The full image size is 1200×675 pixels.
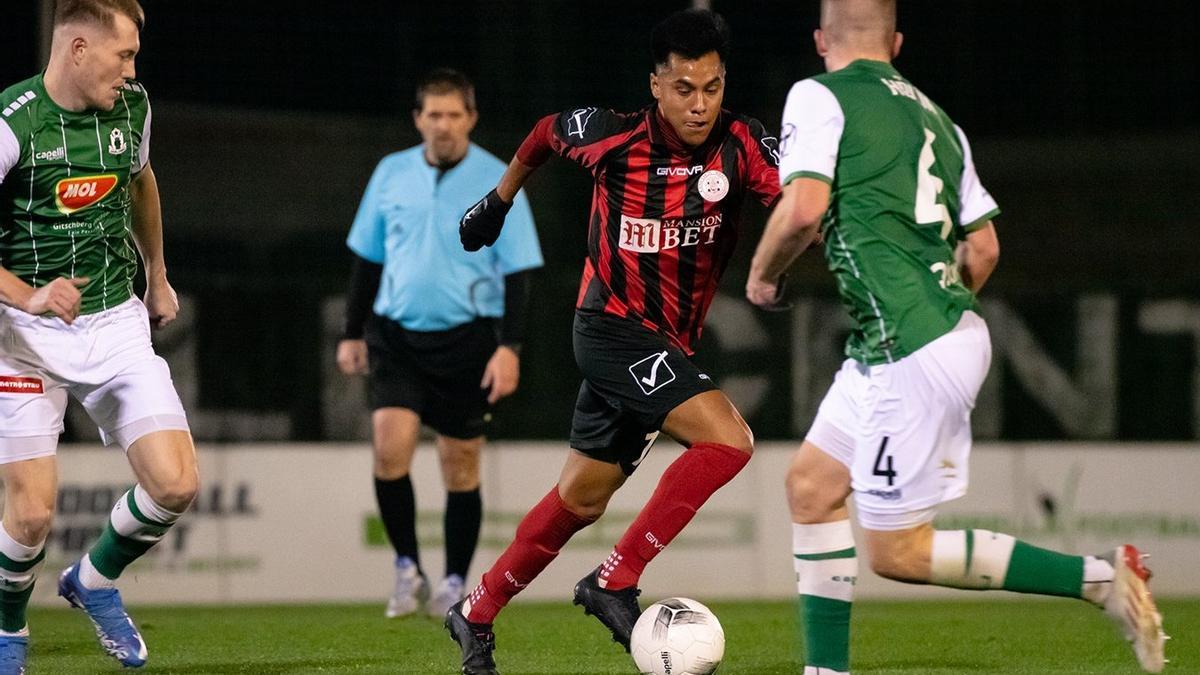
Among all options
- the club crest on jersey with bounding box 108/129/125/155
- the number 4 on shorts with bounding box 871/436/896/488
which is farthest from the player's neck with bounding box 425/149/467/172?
the number 4 on shorts with bounding box 871/436/896/488

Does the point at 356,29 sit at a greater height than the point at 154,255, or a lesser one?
greater

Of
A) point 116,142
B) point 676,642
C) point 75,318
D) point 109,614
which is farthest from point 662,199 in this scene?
point 109,614

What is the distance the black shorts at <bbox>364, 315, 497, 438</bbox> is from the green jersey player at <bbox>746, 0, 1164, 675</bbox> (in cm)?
318

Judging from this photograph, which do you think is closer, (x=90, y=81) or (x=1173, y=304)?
(x=90, y=81)

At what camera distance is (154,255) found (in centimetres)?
534

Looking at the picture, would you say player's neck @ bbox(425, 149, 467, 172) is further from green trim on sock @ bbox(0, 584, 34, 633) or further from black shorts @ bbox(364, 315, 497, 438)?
green trim on sock @ bbox(0, 584, 34, 633)

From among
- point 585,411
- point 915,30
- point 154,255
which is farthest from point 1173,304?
point 154,255

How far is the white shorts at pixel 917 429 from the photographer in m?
4.00

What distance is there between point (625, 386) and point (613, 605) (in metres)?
0.63

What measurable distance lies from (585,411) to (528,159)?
80 cm

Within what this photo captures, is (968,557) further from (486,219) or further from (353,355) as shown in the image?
(353,355)

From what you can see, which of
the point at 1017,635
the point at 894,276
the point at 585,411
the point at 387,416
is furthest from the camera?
the point at 387,416

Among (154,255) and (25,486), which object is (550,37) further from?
(25,486)

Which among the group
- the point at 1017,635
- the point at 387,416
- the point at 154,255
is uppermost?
the point at 154,255
